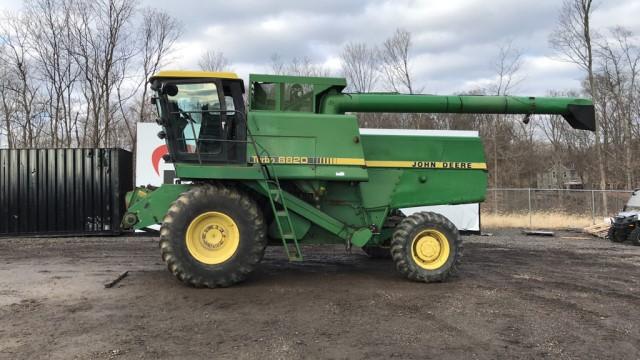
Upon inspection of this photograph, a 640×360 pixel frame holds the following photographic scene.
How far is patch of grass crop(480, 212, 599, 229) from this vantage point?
19141mm

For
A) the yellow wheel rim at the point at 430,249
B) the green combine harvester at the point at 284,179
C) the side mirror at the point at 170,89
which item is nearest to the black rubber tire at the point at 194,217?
the green combine harvester at the point at 284,179

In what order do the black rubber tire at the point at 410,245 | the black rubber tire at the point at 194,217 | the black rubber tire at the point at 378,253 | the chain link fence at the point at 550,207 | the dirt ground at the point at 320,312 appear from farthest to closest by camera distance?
1. the chain link fence at the point at 550,207
2. the black rubber tire at the point at 378,253
3. the black rubber tire at the point at 410,245
4. the black rubber tire at the point at 194,217
5. the dirt ground at the point at 320,312

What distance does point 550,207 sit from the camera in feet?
69.2

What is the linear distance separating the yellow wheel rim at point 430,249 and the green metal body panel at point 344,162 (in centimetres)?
65

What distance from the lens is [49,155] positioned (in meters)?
13.3

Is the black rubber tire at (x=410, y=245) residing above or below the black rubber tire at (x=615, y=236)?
above

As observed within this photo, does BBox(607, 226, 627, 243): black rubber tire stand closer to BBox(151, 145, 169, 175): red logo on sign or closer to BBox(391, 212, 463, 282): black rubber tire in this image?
BBox(391, 212, 463, 282): black rubber tire

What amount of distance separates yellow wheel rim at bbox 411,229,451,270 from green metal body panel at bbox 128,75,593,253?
0.65 m

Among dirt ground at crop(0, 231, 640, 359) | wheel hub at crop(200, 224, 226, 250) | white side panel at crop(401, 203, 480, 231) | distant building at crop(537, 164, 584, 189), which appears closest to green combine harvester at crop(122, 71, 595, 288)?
wheel hub at crop(200, 224, 226, 250)

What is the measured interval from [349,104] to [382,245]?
259cm

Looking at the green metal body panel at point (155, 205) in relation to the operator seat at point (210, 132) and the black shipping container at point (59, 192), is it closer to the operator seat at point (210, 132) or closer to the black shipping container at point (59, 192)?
the operator seat at point (210, 132)

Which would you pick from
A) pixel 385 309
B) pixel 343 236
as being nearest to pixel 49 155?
pixel 343 236

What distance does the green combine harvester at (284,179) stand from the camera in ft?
22.9

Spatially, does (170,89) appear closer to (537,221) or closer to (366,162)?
(366,162)
